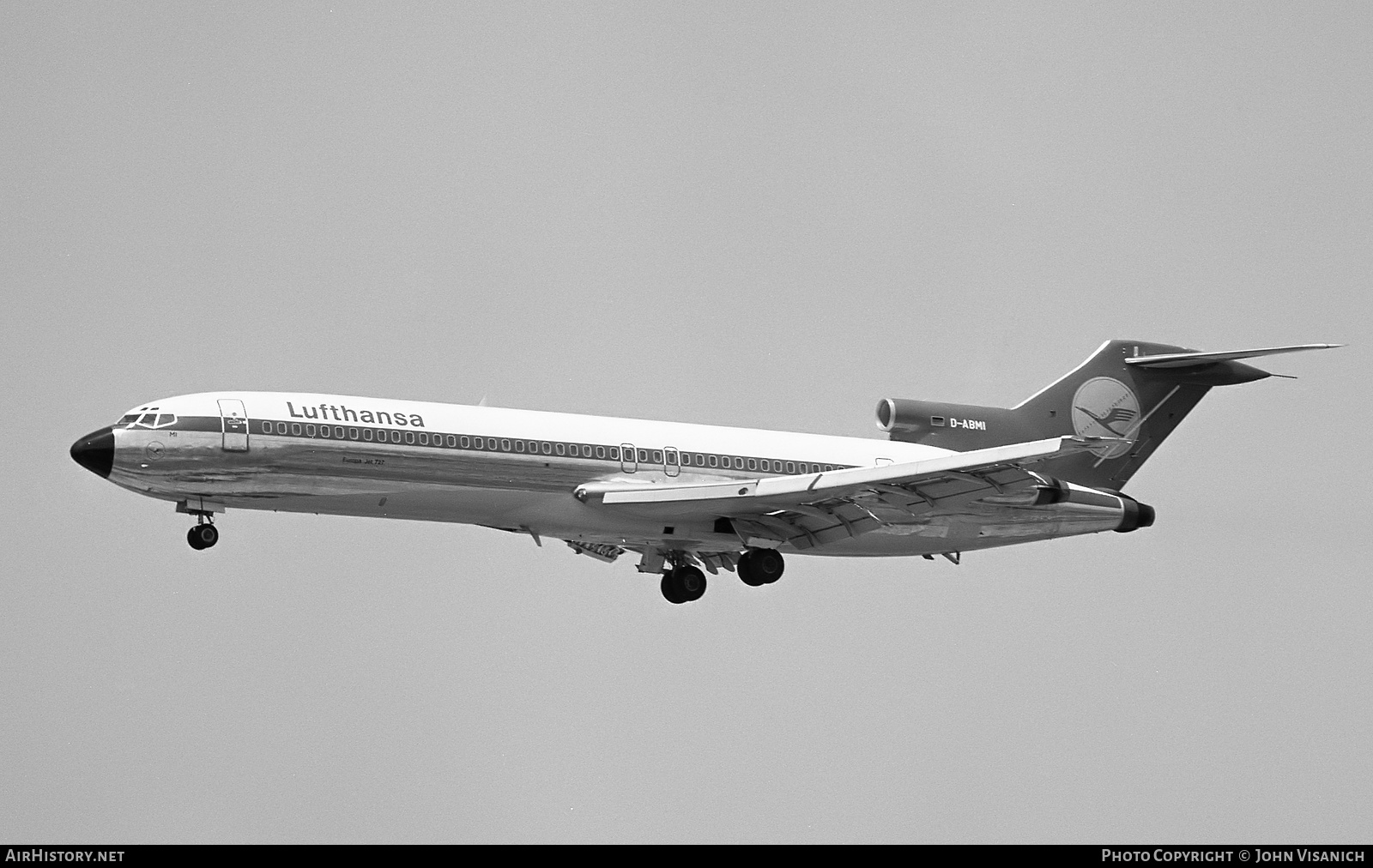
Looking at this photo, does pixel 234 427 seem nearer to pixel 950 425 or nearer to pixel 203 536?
pixel 203 536

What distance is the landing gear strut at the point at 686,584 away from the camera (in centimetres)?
4353

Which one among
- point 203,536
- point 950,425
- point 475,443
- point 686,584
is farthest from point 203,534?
point 950,425

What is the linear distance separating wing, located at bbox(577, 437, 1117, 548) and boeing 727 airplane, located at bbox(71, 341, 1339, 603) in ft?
0.18

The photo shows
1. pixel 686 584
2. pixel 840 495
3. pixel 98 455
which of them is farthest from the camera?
pixel 686 584

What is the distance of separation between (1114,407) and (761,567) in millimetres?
10908

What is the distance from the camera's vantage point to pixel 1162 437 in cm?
4712

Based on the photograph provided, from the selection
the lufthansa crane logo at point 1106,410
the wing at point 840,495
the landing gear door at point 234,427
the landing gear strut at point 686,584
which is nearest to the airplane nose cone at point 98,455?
the landing gear door at point 234,427

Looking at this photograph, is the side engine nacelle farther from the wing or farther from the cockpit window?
the cockpit window

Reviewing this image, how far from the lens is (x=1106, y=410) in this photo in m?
47.1

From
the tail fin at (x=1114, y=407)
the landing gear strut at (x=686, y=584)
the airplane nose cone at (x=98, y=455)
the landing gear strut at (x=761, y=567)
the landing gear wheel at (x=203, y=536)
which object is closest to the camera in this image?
the airplane nose cone at (x=98, y=455)

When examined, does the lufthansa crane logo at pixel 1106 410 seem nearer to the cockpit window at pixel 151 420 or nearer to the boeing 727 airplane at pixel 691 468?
the boeing 727 airplane at pixel 691 468

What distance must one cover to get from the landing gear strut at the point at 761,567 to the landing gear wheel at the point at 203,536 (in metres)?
11.8

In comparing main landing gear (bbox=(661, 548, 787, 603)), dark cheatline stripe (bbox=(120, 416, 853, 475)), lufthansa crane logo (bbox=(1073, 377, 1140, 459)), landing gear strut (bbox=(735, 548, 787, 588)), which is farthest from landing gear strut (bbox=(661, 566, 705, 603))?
lufthansa crane logo (bbox=(1073, 377, 1140, 459))
